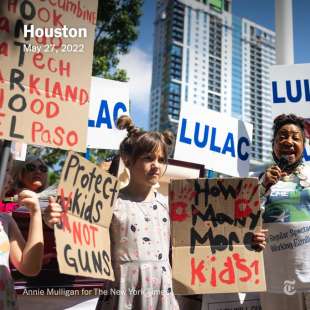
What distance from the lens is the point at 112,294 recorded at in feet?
5.66

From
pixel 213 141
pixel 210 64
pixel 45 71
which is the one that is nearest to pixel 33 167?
pixel 45 71

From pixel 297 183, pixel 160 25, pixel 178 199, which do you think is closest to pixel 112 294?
pixel 178 199

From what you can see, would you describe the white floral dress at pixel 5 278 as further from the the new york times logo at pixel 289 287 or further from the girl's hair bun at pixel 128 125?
the the new york times logo at pixel 289 287

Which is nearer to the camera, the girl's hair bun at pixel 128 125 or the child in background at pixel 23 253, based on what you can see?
the child in background at pixel 23 253

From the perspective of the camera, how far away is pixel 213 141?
3881 millimetres

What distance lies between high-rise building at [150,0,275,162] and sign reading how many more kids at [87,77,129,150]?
286 ft

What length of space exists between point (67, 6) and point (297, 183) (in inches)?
56.4

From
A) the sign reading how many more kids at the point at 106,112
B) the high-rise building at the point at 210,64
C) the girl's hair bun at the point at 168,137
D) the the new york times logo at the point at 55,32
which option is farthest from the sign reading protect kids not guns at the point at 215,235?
the high-rise building at the point at 210,64

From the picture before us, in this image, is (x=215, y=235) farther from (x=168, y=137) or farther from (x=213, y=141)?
(x=213, y=141)

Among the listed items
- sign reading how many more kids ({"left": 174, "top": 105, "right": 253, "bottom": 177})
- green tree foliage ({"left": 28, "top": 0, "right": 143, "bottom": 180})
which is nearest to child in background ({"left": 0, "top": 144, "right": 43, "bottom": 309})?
sign reading how many more kids ({"left": 174, "top": 105, "right": 253, "bottom": 177})

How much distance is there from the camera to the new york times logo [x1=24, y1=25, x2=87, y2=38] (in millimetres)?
1717

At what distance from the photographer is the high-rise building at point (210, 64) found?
100 metres

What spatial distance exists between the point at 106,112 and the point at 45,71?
72.5 inches

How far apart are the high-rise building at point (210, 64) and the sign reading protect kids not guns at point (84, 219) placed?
8909 cm
